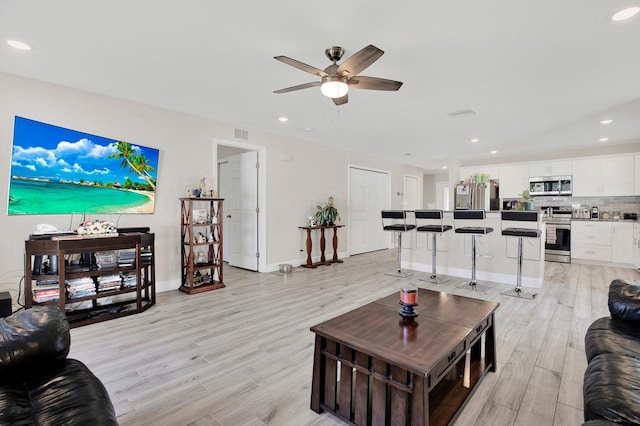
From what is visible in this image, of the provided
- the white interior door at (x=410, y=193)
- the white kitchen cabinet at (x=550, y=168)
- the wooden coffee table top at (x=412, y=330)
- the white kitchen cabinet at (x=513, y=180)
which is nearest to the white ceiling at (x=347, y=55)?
the wooden coffee table top at (x=412, y=330)

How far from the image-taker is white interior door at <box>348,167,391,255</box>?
7291mm

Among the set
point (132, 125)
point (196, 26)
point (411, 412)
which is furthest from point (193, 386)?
point (132, 125)

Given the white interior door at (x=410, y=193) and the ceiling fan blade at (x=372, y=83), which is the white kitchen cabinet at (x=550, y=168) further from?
the ceiling fan blade at (x=372, y=83)

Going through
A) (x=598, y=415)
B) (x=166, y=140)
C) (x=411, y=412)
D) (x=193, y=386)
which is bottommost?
(x=193, y=386)

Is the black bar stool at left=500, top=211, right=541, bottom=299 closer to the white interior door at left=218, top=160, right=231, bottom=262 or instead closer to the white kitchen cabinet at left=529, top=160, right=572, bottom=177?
the white kitchen cabinet at left=529, top=160, right=572, bottom=177

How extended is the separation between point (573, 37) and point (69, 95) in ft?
15.8

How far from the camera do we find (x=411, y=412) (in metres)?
1.42

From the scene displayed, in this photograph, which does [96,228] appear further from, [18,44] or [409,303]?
[409,303]

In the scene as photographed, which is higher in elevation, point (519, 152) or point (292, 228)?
point (519, 152)

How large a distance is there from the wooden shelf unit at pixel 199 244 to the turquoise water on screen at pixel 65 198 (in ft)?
2.03

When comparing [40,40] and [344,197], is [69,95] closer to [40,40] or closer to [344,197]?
[40,40]

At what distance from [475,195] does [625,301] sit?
5.71 meters

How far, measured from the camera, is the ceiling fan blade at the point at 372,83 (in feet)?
8.11

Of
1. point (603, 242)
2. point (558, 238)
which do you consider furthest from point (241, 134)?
point (603, 242)
